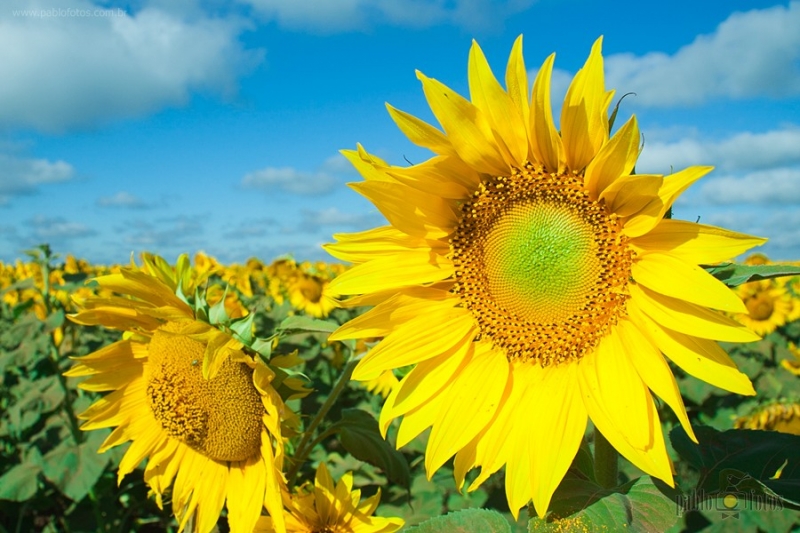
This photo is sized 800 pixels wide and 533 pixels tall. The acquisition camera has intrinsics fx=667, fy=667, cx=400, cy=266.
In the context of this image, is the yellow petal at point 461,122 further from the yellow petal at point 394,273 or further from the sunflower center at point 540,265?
the yellow petal at point 394,273

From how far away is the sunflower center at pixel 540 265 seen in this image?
5.76 feet

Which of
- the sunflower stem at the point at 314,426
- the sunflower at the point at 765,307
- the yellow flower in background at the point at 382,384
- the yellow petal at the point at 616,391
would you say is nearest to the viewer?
the yellow petal at the point at 616,391

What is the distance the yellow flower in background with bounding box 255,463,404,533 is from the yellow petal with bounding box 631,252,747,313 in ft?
4.37

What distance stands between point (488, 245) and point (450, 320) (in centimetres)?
25

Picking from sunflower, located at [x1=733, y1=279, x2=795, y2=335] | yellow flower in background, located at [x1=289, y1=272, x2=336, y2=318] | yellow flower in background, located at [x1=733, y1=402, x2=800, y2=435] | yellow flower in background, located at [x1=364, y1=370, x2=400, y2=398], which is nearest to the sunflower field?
yellow flower in background, located at [x1=364, y1=370, x2=400, y2=398]

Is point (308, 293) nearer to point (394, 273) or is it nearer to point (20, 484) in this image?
point (20, 484)

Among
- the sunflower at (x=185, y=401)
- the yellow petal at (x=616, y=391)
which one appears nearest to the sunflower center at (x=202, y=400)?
the sunflower at (x=185, y=401)

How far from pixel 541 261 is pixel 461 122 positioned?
46 cm

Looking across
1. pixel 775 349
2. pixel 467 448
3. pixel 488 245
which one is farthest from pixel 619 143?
pixel 775 349

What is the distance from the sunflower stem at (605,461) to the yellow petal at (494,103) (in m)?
0.76

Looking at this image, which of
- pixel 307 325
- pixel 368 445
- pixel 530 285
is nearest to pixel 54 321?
pixel 368 445

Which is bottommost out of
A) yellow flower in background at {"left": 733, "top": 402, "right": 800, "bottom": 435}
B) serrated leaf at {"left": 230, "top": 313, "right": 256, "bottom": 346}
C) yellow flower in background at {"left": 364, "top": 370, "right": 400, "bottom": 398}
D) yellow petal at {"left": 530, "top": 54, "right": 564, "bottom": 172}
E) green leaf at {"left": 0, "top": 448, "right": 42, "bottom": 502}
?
green leaf at {"left": 0, "top": 448, "right": 42, "bottom": 502}

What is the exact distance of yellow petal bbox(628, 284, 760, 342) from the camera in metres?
1.41

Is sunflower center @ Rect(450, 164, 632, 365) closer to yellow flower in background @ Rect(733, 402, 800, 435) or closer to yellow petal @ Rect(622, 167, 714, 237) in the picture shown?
yellow petal @ Rect(622, 167, 714, 237)
